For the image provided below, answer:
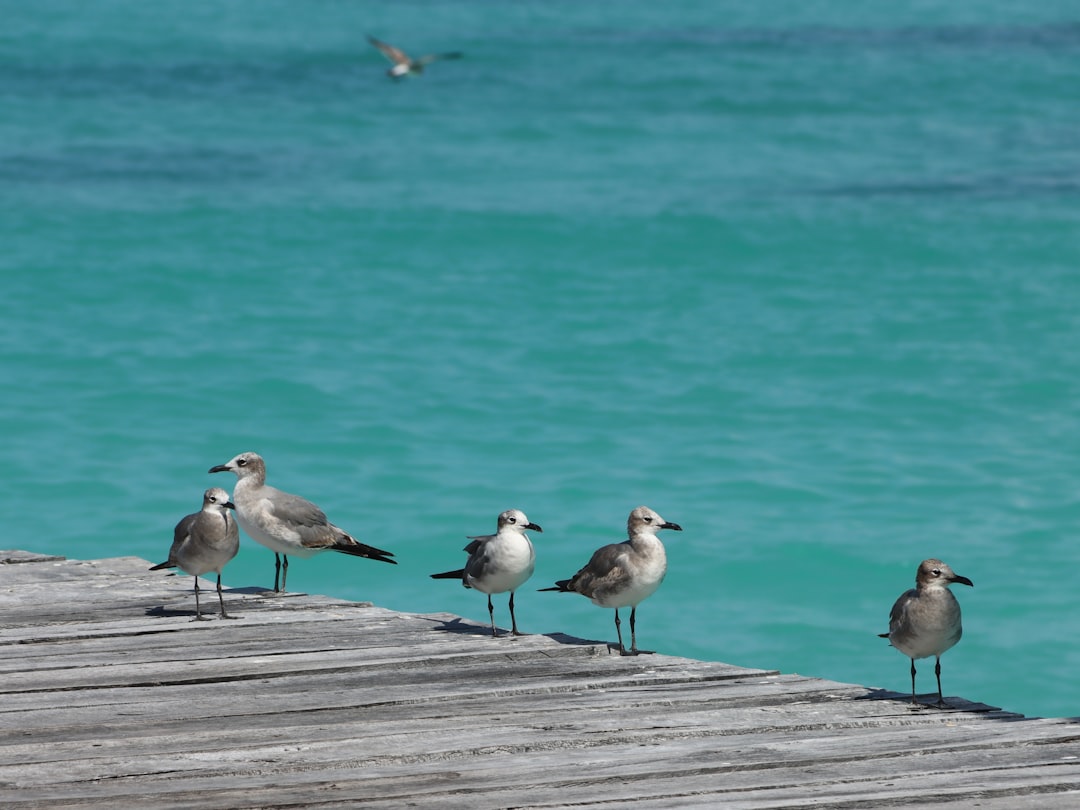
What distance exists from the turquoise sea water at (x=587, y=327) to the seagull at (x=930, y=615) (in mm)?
8458

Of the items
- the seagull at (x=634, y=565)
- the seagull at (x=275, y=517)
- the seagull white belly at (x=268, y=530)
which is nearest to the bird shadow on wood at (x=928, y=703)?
the seagull at (x=634, y=565)

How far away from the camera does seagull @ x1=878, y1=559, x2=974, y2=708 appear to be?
7223 mm

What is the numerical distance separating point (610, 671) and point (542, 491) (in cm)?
1163

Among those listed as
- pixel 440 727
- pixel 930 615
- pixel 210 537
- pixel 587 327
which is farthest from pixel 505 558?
pixel 587 327

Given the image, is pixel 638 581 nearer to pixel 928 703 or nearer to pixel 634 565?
pixel 634 565

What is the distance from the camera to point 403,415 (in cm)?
2127

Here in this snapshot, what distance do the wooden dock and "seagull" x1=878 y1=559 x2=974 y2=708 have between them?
0.23 metres

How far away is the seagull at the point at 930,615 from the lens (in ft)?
23.7

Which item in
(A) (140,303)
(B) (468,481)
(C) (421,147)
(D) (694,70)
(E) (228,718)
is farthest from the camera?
(D) (694,70)

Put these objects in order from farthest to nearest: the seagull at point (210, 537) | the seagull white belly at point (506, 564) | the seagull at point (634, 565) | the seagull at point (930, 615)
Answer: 1. the seagull at point (210, 537)
2. the seagull white belly at point (506, 564)
3. the seagull at point (634, 565)
4. the seagull at point (930, 615)

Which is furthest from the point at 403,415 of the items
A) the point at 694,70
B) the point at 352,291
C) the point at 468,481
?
the point at 694,70

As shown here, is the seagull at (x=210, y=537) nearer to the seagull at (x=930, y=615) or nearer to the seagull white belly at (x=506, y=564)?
the seagull white belly at (x=506, y=564)

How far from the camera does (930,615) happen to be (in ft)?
23.7

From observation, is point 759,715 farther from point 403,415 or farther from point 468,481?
point 403,415
